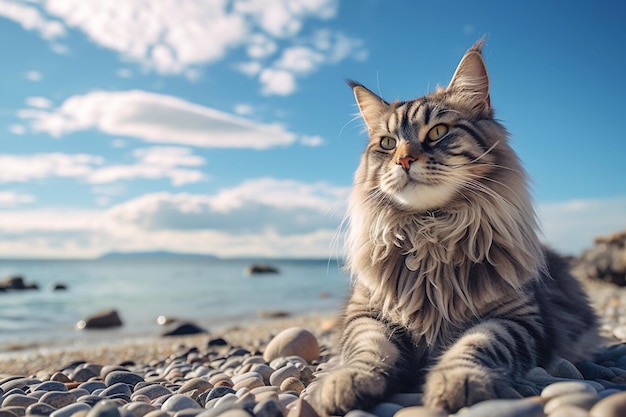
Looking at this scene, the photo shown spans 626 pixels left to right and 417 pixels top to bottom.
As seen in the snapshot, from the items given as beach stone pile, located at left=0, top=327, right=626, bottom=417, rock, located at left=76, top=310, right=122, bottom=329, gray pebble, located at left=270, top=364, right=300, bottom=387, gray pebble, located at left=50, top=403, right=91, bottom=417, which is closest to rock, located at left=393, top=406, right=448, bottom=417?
beach stone pile, located at left=0, top=327, right=626, bottom=417

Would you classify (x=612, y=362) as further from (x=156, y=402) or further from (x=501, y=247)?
(x=156, y=402)

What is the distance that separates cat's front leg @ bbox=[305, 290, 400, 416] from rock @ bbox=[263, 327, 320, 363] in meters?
1.51

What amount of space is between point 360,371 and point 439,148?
52.0 inches

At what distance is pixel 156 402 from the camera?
113 inches

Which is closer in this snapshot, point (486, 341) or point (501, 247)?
point (486, 341)

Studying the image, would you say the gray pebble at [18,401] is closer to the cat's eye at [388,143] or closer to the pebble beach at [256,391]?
the pebble beach at [256,391]

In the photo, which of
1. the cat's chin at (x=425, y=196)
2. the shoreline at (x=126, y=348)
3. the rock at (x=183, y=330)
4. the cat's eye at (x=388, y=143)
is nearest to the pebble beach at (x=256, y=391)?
the shoreline at (x=126, y=348)

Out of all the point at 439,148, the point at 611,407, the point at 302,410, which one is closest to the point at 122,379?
the point at 302,410

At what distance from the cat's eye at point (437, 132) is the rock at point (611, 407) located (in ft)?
5.23

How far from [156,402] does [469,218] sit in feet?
6.88

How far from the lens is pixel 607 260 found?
13.8 metres

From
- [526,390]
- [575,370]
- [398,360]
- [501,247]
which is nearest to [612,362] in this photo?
[575,370]

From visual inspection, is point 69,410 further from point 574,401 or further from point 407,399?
point 574,401

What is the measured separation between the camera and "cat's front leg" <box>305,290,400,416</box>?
2197mm
